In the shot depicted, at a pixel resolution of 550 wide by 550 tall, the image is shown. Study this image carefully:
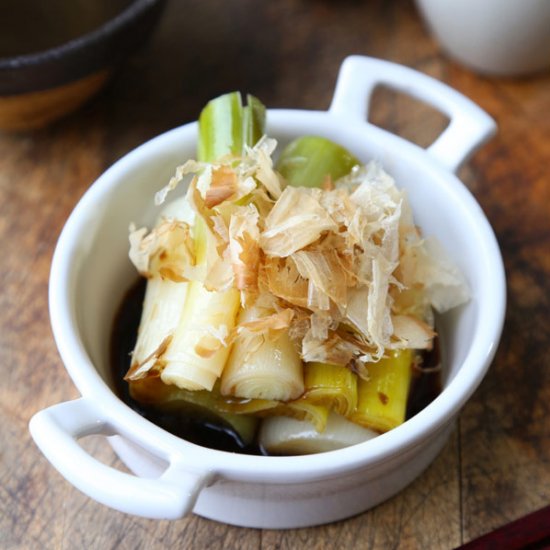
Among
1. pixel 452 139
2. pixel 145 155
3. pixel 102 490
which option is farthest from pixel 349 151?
pixel 102 490

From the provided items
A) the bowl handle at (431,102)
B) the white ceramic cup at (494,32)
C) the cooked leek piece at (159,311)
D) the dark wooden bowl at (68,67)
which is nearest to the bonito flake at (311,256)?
the cooked leek piece at (159,311)

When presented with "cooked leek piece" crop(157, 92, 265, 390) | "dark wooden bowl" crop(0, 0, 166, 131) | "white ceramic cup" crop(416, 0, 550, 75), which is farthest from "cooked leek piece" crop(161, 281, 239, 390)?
"white ceramic cup" crop(416, 0, 550, 75)

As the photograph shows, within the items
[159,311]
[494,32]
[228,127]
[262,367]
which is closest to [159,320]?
[159,311]

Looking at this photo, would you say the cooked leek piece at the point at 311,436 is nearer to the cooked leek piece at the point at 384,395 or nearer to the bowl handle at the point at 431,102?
the cooked leek piece at the point at 384,395

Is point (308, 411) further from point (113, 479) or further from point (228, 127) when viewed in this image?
point (228, 127)

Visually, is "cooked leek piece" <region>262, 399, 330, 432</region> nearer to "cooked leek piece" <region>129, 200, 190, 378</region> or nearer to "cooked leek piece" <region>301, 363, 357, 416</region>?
"cooked leek piece" <region>301, 363, 357, 416</region>
